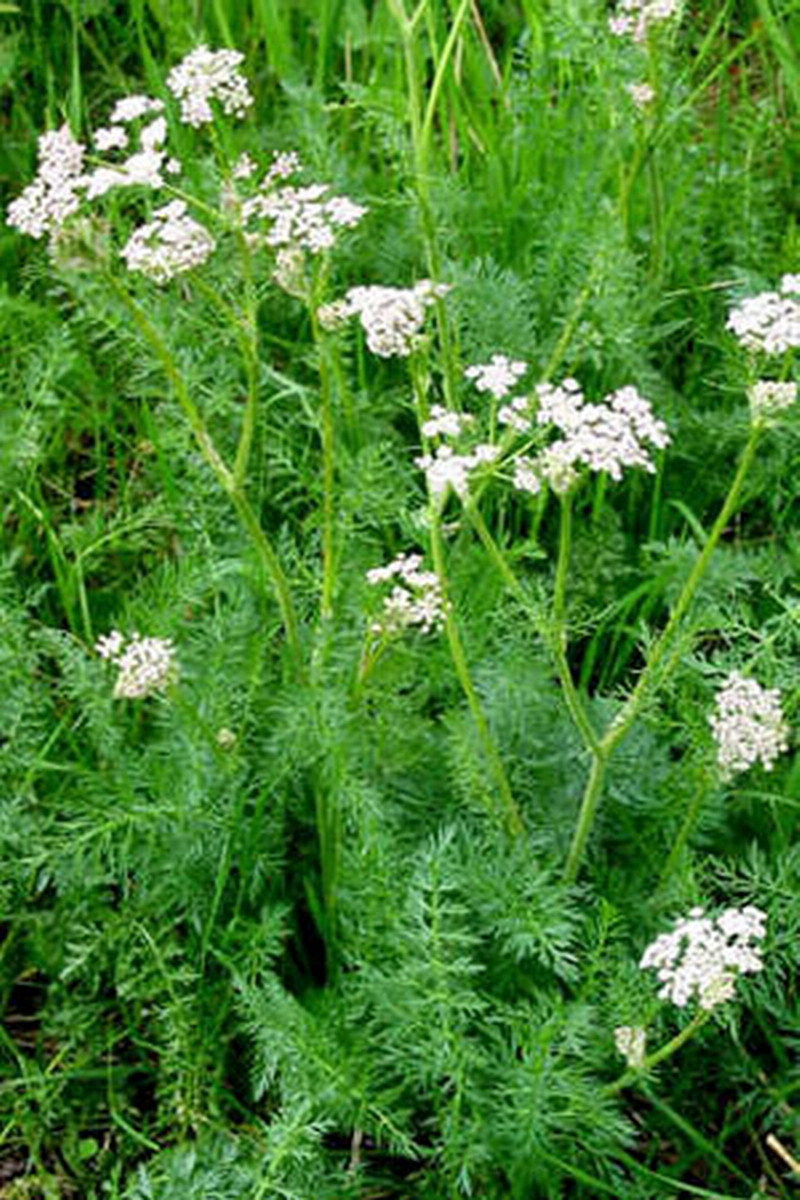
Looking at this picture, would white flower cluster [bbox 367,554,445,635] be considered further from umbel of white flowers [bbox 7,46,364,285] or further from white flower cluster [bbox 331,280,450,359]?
umbel of white flowers [bbox 7,46,364,285]

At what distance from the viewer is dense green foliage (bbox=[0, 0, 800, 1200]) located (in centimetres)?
251

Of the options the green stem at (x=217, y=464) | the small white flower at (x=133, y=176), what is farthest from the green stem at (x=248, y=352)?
the small white flower at (x=133, y=176)

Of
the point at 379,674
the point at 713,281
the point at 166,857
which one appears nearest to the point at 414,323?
the point at 379,674

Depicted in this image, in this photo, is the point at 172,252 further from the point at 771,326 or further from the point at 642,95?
the point at 642,95

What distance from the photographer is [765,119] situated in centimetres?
385

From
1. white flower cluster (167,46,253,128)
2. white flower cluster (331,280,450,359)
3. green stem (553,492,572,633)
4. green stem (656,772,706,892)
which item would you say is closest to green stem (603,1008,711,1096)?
green stem (656,772,706,892)

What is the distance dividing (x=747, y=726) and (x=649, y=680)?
0.15 metres

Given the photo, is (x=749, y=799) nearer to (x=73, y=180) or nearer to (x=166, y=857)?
(x=166, y=857)

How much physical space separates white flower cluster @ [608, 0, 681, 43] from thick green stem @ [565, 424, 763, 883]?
114cm

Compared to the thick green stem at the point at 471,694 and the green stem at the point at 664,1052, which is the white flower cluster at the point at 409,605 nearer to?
the thick green stem at the point at 471,694

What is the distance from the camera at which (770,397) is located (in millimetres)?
2166

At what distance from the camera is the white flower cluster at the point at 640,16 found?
10.5ft

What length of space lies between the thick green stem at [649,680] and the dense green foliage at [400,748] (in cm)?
5

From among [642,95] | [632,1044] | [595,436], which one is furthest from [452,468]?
[642,95]
